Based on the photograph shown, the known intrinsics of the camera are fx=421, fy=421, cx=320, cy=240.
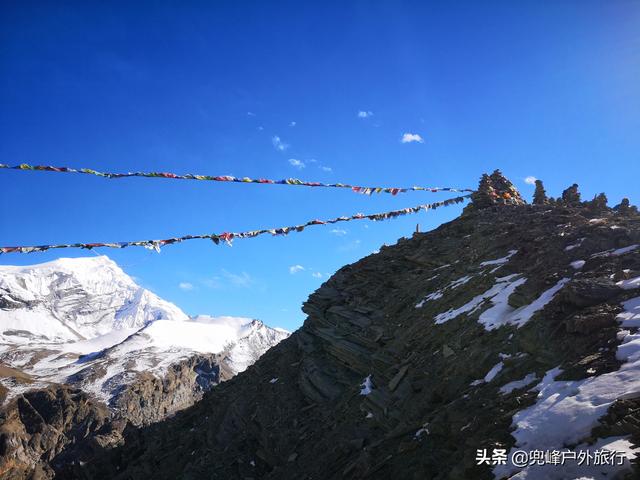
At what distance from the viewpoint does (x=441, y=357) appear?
16531mm

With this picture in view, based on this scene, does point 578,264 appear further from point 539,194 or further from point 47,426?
point 47,426

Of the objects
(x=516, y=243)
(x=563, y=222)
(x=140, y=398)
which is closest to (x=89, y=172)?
(x=516, y=243)

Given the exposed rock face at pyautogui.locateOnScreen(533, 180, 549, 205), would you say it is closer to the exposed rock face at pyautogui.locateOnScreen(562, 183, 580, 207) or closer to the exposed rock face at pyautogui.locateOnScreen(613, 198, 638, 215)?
the exposed rock face at pyautogui.locateOnScreen(562, 183, 580, 207)

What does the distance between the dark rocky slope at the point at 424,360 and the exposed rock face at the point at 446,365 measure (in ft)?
0.23

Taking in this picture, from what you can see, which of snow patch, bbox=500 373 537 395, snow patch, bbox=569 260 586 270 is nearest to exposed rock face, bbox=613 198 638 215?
snow patch, bbox=569 260 586 270

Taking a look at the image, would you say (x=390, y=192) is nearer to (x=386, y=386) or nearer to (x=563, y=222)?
(x=563, y=222)

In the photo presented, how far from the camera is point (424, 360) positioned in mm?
17469

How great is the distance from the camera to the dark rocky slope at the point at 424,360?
36.7 ft

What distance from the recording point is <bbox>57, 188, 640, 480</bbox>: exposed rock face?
9734 millimetres

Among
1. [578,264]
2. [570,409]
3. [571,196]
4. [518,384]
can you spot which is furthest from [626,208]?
[570,409]

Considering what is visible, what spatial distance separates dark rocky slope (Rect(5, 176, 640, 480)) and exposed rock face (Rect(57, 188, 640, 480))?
0.23 ft

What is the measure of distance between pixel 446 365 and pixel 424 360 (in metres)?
1.84

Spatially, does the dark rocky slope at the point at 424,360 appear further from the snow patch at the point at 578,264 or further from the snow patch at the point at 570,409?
the snow patch at the point at 570,409

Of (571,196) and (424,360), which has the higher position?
Answer: (571,196)
